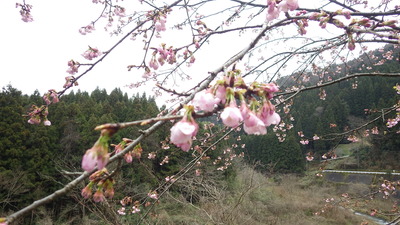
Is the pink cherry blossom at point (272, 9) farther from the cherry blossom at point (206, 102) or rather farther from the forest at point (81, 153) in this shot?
the forest at point (81, 153)

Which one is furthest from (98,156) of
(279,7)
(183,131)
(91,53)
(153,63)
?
(91,53)

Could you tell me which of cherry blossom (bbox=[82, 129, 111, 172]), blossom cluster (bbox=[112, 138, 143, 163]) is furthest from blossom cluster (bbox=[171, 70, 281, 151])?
blossom cluster (bbox=[112, 138, 143, 163])

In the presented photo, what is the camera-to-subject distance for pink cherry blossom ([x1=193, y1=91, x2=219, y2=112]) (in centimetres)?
61

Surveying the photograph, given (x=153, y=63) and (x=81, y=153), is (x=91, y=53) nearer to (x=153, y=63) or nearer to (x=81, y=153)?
(x=153, y=63)

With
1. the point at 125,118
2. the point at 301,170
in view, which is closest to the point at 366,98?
the point at 301,170

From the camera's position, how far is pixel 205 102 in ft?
2.01

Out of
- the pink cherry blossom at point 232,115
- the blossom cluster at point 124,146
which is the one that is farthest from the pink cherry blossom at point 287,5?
the blossom cluster at point 124,146

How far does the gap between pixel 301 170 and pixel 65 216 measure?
21664 mm

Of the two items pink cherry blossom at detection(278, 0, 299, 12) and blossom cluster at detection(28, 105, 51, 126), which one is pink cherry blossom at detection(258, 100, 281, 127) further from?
blossom cluster at detection(28, 105, 51, 126)

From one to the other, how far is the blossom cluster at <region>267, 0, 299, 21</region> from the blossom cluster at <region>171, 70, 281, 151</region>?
531 mm

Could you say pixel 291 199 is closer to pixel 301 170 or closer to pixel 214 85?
pixel 301 170

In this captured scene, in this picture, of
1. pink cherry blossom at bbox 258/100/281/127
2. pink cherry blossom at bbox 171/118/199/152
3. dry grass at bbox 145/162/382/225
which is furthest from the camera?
dry grass at bbox 145/162/382/225

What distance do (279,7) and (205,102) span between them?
0.69 m

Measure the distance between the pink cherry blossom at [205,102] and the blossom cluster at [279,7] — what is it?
655mm
